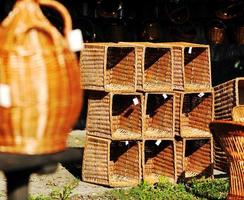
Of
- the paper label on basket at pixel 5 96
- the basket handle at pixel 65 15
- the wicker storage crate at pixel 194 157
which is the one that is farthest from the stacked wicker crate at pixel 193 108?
the paper label on basket at pixel 5 96

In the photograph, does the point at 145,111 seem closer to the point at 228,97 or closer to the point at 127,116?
the point at 127,116

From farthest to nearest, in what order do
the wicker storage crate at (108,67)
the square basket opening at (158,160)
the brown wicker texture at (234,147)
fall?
the square basket opening at (158,160) < the wicker storage crate at (108,67) < the brown wicker texture at (234,147)

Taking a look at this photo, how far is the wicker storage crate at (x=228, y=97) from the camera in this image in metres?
5.83

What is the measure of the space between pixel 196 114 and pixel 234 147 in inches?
71.2

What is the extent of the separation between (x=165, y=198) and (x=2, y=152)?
3668 mm

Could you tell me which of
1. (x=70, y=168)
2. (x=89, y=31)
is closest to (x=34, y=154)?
(x=70, y=168)

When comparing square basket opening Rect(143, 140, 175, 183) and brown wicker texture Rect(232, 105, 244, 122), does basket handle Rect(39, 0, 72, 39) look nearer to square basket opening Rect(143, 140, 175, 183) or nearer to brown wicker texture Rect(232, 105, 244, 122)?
brown wicker texture Rect(232, 105, 244, 122)

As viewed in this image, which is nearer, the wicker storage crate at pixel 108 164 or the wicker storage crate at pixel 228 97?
the wicker storage crate at pixel 108 164

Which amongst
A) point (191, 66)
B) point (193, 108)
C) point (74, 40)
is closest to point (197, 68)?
point (191, 66)

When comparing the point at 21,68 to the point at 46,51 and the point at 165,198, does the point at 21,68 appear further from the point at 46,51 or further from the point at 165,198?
the point at 165,198

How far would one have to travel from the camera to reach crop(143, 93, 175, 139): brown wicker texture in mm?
5828

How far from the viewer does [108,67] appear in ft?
19.2

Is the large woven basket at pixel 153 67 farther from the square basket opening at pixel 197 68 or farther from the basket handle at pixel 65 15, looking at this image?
the basket handle at pixel 65 15

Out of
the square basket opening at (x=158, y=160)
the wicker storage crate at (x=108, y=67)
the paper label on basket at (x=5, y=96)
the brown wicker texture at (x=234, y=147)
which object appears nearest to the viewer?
the paper label on basket at (x=5, y=96)
